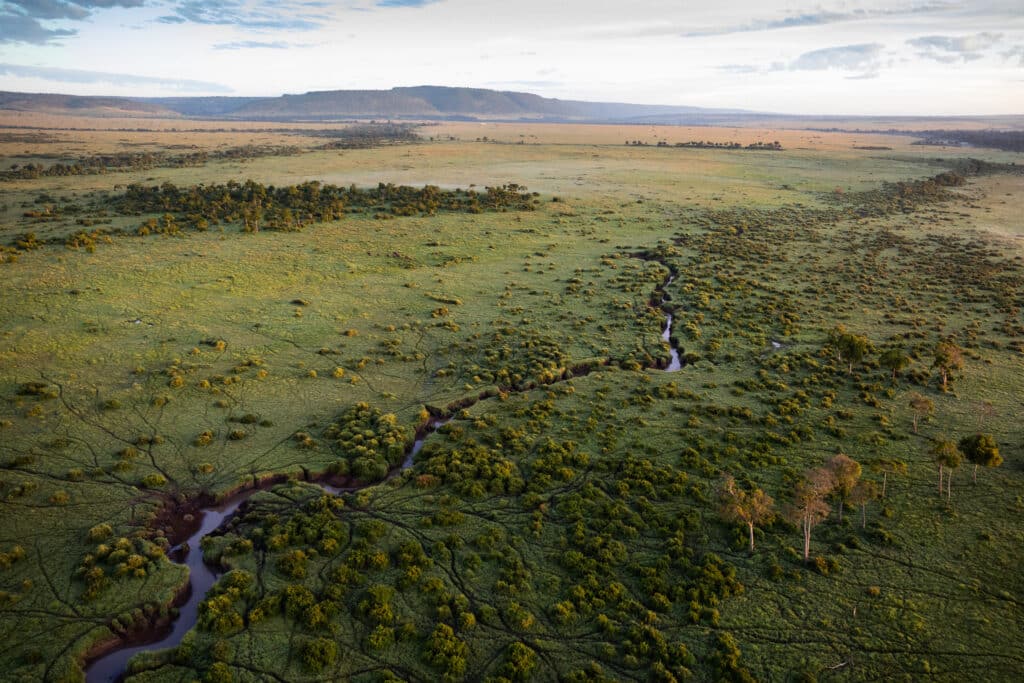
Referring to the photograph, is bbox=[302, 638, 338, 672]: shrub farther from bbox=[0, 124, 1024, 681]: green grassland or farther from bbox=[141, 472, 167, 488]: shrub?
bbox=[141, 472, 167, 488]: shrub

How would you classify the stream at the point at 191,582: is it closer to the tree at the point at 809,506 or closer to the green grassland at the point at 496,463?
the green grassland at the point at 496,463

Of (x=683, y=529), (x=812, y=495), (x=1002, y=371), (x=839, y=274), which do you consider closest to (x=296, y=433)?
(x=683, y=529)

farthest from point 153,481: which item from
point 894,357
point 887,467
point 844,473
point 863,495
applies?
point 894,357

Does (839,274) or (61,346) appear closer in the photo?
(61,346)

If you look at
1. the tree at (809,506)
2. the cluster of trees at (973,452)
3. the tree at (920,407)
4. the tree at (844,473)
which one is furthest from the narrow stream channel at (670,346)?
the cluster of trees at (973,452)

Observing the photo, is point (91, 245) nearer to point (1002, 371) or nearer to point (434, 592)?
point (434, 592)

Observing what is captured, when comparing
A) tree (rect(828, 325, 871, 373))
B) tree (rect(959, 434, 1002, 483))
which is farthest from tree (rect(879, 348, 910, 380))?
tree (rect(959, 434, 1002, 483))

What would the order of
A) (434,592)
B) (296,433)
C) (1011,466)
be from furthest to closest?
1. (296,433)
2. (1011,466)
3. (434,592)
